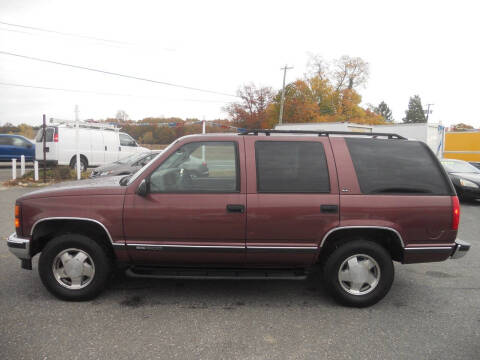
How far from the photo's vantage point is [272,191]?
3502 millimetres

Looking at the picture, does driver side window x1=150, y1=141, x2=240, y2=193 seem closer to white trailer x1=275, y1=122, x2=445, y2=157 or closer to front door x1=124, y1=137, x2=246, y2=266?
front door x1=124, y1=137, x2=246, y2=266

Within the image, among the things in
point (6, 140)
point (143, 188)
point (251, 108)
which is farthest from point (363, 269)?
point (251, 108)

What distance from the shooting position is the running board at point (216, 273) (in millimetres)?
3578

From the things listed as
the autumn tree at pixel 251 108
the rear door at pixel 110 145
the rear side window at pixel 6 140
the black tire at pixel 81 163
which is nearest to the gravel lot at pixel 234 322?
the black tire at pixel 81 163

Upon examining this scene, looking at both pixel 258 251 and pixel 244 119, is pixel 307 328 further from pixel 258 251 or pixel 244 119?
pixel 244 119

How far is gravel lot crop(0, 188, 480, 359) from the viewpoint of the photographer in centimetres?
283

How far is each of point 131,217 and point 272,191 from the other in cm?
139

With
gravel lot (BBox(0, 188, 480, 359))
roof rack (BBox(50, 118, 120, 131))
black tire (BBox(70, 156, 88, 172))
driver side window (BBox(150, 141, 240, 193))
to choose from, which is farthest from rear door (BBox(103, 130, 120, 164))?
driver side window (BBox(150, 141, 240, 193))

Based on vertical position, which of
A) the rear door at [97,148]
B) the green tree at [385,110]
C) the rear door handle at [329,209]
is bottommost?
the rear door handle at [329,209]

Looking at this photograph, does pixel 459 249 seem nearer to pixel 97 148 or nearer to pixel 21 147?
pixel 97 148

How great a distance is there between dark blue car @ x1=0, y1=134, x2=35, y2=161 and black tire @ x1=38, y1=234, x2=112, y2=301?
1764 centimetres

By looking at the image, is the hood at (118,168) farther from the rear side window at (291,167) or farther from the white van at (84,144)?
the rear side window at (291,167)

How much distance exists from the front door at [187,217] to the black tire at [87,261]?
0.32 meters

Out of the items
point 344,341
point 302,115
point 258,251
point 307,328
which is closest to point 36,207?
point 258,251
